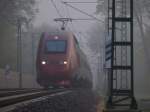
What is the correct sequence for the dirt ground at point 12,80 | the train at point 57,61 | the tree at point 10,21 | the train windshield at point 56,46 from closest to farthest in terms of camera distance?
the train at point 57,61 < the train windshield at point 56,46 < the dirt ground at point 12,80 < the tree at point 10,21

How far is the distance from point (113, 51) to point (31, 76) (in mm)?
54469

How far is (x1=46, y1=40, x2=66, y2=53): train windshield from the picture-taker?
99.4ft

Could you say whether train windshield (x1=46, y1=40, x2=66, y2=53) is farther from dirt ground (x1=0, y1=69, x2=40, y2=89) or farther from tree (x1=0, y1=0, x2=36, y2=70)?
tree (x1=0, y1=0, x2=36, y2=70)

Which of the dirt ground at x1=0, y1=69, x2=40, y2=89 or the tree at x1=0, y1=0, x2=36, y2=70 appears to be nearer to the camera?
the dirt ground at x1=0, y1=69, x2=40, y2=89

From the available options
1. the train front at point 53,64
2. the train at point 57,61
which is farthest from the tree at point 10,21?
the train front at point 53,64

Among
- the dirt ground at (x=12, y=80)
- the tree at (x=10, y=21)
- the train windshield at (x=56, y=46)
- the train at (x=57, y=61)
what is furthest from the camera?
the tree at (x=10, y=21)

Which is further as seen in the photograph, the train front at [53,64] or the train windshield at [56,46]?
the train windshield at [56,46]

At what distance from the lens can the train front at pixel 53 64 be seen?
29969mm

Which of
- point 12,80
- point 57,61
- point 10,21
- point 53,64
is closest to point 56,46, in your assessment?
point 57,61

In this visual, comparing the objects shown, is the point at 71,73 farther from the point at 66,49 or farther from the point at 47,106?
the point at 47,106

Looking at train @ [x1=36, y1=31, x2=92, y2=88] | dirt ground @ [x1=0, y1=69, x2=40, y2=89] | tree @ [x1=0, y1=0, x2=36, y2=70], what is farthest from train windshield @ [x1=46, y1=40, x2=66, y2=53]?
tree @ [x1=0, y1=0, x2=36, y2=70]

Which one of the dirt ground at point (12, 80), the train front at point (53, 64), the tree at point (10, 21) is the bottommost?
the dirt ground at point (12, 80)

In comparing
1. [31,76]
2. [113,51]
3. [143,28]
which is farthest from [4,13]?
[113,51]

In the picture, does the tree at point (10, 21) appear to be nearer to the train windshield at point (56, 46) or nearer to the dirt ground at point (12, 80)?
the dirt ground at point (12, 80)
